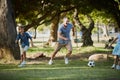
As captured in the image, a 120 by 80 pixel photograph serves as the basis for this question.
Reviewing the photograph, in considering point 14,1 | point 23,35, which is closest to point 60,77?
point 23,35

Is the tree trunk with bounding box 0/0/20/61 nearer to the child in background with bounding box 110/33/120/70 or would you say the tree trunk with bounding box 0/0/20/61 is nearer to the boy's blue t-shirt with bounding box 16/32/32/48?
the boy's blue t-shirt with bounding box 16/32/32/48

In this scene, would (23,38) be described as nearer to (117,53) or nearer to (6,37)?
(6,37)

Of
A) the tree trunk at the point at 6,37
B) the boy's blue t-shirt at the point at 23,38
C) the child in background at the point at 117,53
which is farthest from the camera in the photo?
the tree trunk at the point at 6,37

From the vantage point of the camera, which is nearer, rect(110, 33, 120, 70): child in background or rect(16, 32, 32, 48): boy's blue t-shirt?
rect(110, 33, 120, 70): child in background

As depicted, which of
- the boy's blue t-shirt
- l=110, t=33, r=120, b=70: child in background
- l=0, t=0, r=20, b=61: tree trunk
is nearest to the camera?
l=110, t=33, r=120, b=70: child in background

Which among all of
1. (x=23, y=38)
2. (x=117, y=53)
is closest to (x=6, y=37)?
(x=23, y=38)

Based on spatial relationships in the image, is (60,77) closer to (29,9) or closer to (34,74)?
(34,74)

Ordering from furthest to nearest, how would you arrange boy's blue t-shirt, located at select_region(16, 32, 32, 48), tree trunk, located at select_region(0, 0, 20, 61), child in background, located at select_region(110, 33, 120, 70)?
1. tree trunk, located at select_region(0, 0, 20, 61)
2. boy's blue t-shirt, located at select_region(16, 32, 32, 48)
3. child in background, located at select_region(110, 33, 120, 70)

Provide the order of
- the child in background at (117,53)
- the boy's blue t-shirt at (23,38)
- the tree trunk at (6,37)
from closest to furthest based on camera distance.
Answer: the child in background at (117,53), the boy's blue t-shirt at (23,38), the tree trunk at (6,37)

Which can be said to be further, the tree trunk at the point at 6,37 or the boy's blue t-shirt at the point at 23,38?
the tree trunk at the point at 6,37

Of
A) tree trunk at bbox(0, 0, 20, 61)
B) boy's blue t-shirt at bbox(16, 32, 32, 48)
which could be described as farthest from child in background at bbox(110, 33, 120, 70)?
→ tree trunk at bbox(0, 0, 20, 61)

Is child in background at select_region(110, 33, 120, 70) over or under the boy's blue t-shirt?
under

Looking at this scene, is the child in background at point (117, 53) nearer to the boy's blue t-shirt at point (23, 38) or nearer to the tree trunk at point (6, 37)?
the boy's blue t-shirt at point (23, 38)

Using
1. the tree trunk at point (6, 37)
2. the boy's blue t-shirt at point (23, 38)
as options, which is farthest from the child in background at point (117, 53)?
the tree trunk at point (6, 37)
